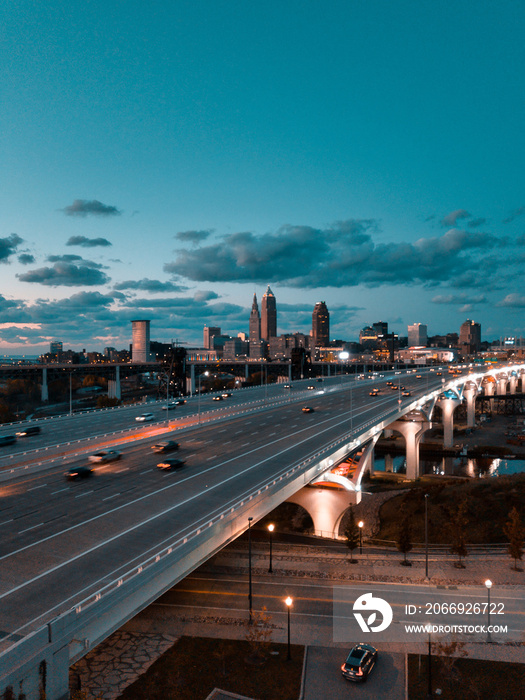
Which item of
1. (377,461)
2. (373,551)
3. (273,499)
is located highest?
(273,499)

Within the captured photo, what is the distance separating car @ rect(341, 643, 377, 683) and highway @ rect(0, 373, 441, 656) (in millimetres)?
10249

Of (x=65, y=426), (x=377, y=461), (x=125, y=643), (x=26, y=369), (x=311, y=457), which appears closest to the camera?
(x=125, y=643)

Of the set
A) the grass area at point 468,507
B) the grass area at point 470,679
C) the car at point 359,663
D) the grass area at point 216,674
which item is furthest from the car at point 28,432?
the grass area at point 470,679

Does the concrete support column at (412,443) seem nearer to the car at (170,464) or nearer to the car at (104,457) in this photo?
the car at (170,464)

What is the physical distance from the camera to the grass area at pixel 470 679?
21.8 meters

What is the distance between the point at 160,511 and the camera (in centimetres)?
2609

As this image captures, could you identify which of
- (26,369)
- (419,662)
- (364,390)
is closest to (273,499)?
(419,662)

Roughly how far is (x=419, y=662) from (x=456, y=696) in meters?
2.23

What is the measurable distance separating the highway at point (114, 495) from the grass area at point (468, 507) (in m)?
11.6

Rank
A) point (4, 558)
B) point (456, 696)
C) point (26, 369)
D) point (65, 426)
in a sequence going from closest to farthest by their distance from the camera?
point (4, 558), point (456, 696), point (65, 426), point (26, 369)

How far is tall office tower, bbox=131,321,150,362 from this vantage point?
187000mm

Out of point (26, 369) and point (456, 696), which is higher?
point (26, 369)

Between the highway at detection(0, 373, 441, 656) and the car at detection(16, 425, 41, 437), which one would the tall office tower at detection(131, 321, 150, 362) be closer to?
the highway at detection(0, 373, 441, 656)

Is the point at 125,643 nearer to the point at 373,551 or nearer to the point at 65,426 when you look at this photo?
the point at 373,551
